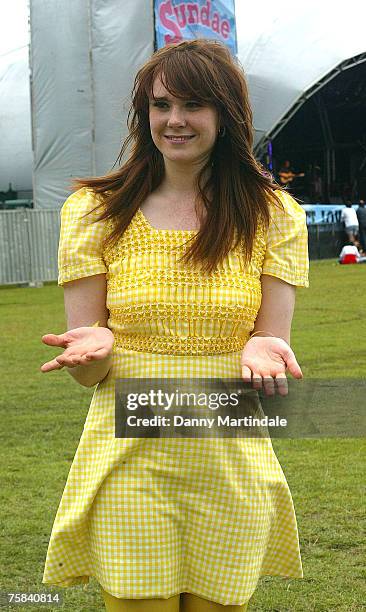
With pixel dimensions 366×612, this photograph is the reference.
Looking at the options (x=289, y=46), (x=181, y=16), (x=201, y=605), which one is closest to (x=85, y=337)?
(x=201, y=605)

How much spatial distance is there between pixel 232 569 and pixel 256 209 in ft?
2.54

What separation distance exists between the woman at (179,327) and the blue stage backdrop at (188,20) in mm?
18779

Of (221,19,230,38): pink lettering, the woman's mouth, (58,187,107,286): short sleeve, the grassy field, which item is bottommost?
the grassy field

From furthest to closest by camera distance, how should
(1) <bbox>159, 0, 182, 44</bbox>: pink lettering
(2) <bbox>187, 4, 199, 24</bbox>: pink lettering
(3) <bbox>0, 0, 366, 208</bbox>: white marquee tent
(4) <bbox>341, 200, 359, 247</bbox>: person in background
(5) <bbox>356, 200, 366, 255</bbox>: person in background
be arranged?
(5) <bbox>356, 200, 366, 255</bbox>: person in background → (4) <bbox>341, 200, 359, 247</bbox>: person in background → (3) <bbox>0, 0, 366, 208</bbox>: white marquee tent → (1) <bbox>159, 0, 182, 44</bbox>: pink lettering → (2) <bbox>187, 4, 199, 24</bbox>: pink lettering

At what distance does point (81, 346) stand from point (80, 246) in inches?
11.3

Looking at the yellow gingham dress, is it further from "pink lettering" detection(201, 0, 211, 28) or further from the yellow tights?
"pink lettering" detection(201, 0, 211, 28)

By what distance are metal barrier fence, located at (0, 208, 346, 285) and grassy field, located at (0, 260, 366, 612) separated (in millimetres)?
9288

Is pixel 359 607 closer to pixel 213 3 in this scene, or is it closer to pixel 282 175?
pixel 213 3

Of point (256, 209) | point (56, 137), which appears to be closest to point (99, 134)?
point (56, 137)

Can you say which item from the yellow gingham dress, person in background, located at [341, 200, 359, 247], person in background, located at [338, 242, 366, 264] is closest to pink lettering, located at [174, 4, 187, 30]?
person in background, located at [338, 242, 366, 264]

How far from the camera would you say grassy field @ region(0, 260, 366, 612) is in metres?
4.23

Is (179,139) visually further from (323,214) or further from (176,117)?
(323,214)

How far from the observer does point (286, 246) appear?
2.53m

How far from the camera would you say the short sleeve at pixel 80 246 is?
8.10ft
